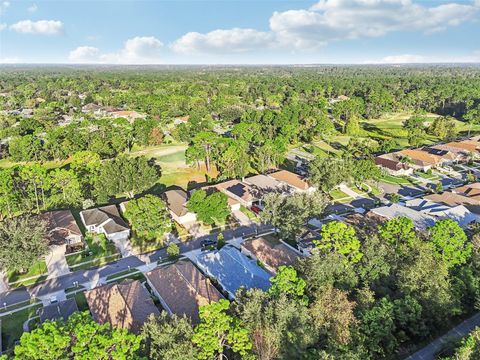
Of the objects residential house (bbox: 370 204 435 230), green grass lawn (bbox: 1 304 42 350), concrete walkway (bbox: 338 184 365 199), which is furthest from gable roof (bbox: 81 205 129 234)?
concrete walkway (bbox: 338 184 365 199)

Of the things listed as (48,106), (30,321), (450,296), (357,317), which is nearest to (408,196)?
(450,296)

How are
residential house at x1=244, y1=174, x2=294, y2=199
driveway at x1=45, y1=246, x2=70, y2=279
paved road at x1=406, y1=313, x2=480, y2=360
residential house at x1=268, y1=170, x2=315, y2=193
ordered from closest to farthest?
paved road at x1=406, y1=313, x2=480, y2=360 → driveway at x1=45, y1=246, x2=70, y2=279 → residential house at x1=244, y1=174, x2=294, y2=199 → residential house at x1=268, y1=170, x2=315, y2=193

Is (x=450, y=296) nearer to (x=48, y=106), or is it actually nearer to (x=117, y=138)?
(x=117, y=138)

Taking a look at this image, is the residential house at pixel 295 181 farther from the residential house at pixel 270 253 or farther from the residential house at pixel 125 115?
the residential house at pixel 125 115

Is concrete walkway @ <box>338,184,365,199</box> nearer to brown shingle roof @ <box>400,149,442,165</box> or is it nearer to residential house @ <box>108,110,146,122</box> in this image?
brown shingle roof @ <box>400,149,442,165</box>

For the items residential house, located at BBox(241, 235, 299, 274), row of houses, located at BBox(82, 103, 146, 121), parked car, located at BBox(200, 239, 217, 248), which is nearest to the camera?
residential house, located at BBox(241, 235, 299, 274)

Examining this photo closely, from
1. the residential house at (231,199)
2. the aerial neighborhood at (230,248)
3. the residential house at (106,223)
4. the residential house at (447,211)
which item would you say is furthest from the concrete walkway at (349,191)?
the residential house at (106,223)
